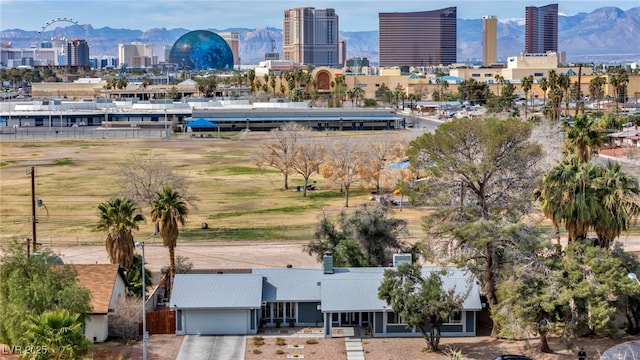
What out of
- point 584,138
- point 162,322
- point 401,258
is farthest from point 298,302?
point 584,138

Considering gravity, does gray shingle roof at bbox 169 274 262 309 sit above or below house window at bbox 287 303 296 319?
above

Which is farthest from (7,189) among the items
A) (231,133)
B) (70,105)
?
(70,105)

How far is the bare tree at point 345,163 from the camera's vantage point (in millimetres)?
70188

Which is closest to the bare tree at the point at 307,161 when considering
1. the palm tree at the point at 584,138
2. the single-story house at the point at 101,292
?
the palm tree at the point at 584,138

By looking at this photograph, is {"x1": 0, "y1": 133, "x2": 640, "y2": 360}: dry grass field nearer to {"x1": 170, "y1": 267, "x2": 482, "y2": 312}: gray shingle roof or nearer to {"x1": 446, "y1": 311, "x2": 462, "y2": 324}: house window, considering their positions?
{"x1": 446, "y1": 311, "x2": 462, "y2": 324}: house window

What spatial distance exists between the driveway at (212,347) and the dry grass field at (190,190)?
19.0 metres

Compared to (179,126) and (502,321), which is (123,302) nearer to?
(502,321)

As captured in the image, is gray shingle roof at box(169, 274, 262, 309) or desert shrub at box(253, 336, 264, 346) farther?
gray shingle roof at box(169, 274, 262, 309)

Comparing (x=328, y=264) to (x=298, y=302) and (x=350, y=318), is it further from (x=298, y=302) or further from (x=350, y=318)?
(x=350, y=318)

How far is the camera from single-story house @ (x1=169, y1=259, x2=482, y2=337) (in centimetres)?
3625

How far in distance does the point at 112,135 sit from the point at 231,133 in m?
18.0

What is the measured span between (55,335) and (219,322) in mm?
8144

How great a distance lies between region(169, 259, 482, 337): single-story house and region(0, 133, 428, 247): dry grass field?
16651mm

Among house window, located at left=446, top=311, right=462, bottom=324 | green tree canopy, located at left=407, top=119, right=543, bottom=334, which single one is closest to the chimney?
green tree canopy, located at left=407, top=119, right=543, bottom=334
